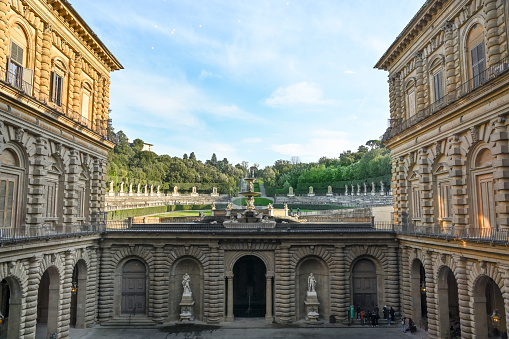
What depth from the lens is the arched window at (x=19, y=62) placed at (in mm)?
18344

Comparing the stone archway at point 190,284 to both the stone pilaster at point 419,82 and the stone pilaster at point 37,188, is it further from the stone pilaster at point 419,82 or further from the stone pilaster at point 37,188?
the stone pilaster at point 419,82

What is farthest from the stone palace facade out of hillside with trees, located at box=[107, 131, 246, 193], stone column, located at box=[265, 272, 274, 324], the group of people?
hillside with trees, located at box=[107, 131, 246, 193]

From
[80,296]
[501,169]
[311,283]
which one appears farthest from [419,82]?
[80,296]

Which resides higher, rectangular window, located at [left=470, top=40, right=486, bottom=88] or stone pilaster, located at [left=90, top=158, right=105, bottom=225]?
rectangular window, located at [left=470, top=40, right=486, bottom=88]

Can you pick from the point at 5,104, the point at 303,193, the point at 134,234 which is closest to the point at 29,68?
the point at 5,104

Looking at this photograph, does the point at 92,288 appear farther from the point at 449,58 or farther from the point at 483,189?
the point at 449,58

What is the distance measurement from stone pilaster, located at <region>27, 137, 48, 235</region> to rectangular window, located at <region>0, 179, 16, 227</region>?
2.53 ft

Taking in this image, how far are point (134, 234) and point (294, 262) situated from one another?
36.3 ft

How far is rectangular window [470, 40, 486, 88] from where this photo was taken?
17719 millimetres

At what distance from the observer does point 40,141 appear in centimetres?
1986

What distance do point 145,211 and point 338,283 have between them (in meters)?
37.0

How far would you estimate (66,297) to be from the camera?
71.6 ft

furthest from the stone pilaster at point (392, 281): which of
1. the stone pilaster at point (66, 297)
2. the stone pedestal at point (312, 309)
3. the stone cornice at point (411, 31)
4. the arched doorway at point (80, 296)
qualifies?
the stone pilaster at point (66, 297)

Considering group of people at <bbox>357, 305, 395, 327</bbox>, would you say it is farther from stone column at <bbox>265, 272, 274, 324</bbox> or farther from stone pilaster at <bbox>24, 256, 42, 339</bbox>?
stone pilaster at <bbox>24, 256, 42, 339</bbox>
